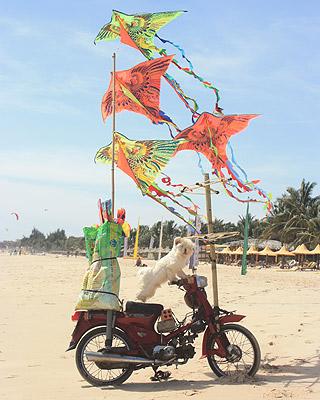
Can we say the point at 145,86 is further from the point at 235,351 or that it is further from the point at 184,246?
the point at 235,351

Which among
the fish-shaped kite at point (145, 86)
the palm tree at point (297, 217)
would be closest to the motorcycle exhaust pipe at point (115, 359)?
the fish-shaped kite at point (145, 86)

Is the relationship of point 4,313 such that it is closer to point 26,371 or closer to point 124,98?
point 26,371

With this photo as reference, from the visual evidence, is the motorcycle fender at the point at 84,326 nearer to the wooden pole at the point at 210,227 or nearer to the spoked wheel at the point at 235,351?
the spoked wheel at the point at 235,351

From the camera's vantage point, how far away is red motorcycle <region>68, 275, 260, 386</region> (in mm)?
5172

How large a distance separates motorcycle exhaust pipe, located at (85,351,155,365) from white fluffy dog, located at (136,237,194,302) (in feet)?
2.19

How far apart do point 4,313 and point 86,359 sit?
17.8ft

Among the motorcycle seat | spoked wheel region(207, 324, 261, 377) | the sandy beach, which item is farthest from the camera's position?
the motorcycle seat

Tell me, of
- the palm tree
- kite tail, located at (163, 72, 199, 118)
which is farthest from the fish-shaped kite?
the palm tree

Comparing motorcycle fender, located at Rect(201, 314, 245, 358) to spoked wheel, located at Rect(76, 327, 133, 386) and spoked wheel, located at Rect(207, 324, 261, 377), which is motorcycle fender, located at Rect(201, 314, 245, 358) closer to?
spoked wheel, located at Rect(207, 324, 261, 377)

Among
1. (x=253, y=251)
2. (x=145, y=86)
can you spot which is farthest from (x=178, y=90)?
(x=253, y=251)

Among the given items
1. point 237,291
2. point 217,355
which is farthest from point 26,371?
point 237,291

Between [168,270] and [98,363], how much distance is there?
1121mm

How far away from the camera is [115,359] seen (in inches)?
201

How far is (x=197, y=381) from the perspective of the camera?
5188 millimetres
